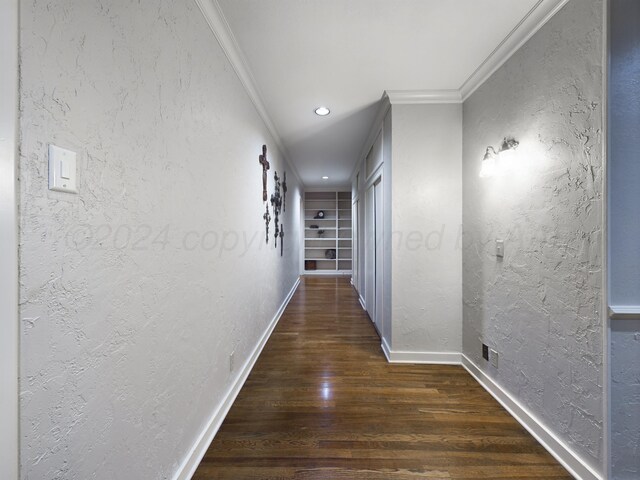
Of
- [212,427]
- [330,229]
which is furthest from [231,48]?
[330,229]

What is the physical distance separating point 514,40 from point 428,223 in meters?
1.35

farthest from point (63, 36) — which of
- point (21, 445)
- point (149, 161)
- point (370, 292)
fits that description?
point (370, 292)

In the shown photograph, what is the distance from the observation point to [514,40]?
66.3 inches

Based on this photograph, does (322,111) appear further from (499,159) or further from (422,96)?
(499,159)

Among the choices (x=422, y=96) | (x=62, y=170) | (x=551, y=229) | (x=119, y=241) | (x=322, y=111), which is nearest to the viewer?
(x=62, y=170)

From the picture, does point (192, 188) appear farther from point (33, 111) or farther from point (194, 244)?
point (33, 111)

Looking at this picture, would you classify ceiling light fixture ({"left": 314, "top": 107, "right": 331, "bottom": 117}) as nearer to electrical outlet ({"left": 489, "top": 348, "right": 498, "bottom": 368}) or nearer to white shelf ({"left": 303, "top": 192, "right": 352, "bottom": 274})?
electrical outlet ({"left": 489, "top": 348, "right": 498, "bottom": 368})

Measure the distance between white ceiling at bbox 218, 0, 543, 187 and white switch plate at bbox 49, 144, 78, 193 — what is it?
1360 millimetres

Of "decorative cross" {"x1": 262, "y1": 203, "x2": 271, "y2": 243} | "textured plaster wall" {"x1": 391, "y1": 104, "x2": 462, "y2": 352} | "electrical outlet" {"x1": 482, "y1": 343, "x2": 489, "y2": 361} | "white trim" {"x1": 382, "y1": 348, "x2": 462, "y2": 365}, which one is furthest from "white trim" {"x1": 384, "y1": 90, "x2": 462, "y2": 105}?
Result: "white trim" {"x1": 382, "y1": 348, "x2": 462, "y2": 365}

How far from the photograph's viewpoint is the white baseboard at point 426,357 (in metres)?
2.41

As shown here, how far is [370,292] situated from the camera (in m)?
3.79

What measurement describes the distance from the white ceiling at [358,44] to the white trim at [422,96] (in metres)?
0.05

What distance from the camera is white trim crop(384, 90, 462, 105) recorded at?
2328mm

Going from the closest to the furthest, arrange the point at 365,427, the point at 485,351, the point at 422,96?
the point at 365,427 → the point at 485,351 → the point at 422,96
